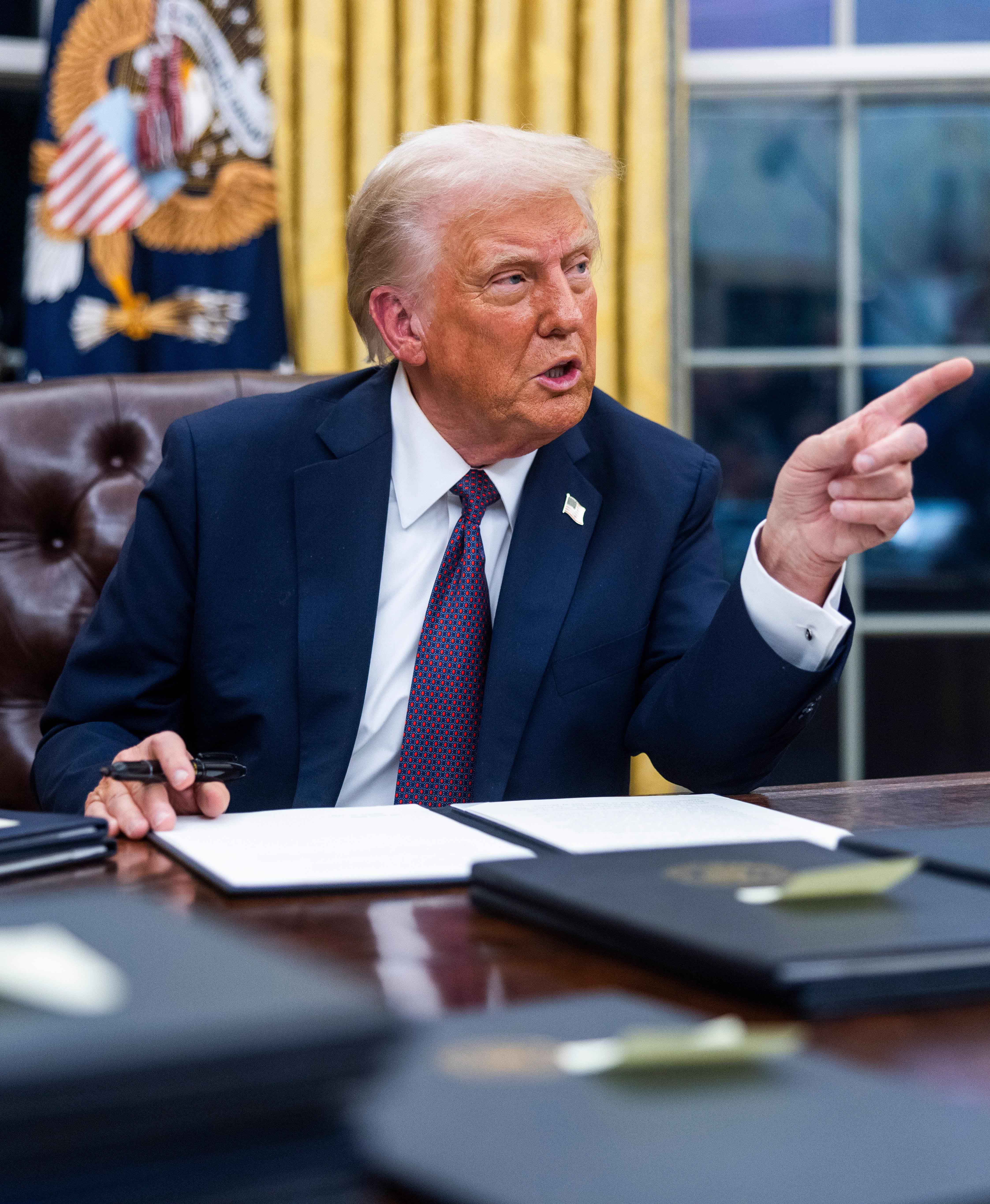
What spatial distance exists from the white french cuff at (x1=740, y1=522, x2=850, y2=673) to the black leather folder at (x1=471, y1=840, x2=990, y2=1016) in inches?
17.2

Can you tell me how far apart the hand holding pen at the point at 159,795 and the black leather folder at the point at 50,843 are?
0.06 meters

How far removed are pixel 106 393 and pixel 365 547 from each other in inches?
22.5

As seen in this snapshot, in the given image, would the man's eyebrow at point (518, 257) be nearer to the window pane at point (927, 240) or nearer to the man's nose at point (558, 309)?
the man's nose at point (558, 309)

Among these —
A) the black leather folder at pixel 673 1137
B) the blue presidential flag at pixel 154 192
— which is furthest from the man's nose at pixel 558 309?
the blue presidential flag at pixel 154 192

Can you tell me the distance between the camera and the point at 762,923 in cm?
57

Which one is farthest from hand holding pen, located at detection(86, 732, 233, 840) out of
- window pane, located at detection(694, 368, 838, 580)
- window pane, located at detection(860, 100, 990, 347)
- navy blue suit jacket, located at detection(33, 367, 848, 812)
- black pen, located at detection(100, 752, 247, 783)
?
window pane, located at detection(860, 100, 990, 347)

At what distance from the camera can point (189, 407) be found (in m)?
1.80

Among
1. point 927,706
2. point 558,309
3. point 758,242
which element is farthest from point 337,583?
point 927,706

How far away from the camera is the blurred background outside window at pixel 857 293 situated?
3145 mm

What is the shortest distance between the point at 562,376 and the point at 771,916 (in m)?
1.03

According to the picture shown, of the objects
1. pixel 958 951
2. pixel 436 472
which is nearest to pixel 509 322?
pixel 436 472

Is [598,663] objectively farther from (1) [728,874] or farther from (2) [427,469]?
(1) [728,874]

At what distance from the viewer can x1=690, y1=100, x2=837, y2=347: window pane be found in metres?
3.20

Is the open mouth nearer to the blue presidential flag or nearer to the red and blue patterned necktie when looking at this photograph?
the red and blue patterned necktie
